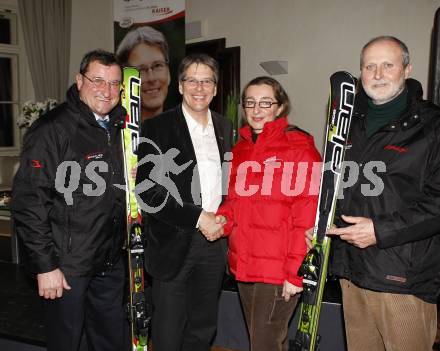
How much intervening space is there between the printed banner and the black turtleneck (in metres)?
3.53

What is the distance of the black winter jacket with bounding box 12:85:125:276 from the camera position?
64.5 inches

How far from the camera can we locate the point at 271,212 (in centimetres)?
164

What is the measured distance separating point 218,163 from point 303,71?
2.88m

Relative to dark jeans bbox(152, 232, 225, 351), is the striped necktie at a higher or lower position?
higher

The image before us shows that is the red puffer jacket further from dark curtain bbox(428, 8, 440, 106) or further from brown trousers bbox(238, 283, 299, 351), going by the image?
dark curtain bbox(428, 8, 440, 106)

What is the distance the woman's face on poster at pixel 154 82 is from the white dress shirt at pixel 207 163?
330 cm

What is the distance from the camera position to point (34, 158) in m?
1.64

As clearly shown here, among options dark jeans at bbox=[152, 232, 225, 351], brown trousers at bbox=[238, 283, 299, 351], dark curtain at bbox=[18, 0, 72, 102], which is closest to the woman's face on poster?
dark curtain at bbox=[18, 0, 72, 102]

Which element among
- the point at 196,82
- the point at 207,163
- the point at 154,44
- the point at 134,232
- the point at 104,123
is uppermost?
the point at 154,44

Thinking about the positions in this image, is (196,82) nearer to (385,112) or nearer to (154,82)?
(385,112)

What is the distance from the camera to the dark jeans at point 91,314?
175 cm

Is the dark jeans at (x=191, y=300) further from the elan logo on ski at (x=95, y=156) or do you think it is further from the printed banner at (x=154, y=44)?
the printed banner at (x=154, y=44)

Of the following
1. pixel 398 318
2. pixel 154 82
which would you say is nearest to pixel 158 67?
pixel 154 82

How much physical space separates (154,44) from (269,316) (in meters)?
4.10
